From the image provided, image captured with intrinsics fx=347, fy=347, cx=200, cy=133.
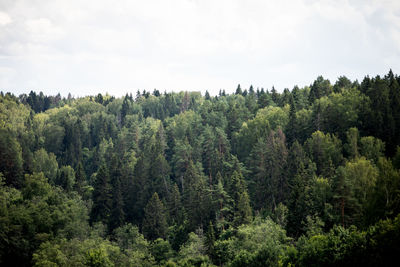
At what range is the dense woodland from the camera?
4262 centimetres

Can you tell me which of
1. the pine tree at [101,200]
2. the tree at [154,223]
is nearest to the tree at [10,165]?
the pine tree at [101,200]

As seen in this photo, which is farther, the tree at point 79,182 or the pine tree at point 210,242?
the tree at point 79,182

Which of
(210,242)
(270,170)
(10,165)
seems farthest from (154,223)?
(10,165)

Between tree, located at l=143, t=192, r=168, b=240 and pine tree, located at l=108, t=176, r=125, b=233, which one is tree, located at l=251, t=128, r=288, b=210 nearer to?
tree, located at l=143, t=192, r=168, b=240

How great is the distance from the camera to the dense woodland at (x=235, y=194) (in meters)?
42.6

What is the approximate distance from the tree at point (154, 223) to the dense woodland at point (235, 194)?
25cm

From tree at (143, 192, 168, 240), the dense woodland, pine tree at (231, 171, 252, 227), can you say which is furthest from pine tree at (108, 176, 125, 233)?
pine tree at (231, 171, 252, 227)

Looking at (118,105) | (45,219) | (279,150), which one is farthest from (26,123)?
(279,150)

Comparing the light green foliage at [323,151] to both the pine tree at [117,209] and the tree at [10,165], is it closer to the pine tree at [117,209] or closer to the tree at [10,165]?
the pine tree at [117,209]

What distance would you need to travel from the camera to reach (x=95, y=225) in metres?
68.5

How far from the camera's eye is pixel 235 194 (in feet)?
215

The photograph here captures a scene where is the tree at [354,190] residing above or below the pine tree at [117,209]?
above

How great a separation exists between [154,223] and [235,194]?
56.2 ft

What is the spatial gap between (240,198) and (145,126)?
7802 cm
